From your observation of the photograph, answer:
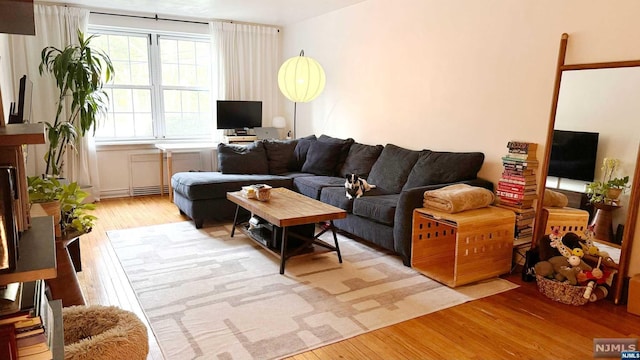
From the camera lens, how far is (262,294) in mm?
2795

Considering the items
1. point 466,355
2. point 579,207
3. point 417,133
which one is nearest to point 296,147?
A: point 417,133

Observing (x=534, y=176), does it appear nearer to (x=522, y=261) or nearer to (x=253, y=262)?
(x=522, y=261)

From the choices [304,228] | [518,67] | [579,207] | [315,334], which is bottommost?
[315,334]

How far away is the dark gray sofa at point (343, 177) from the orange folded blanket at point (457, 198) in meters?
0.11

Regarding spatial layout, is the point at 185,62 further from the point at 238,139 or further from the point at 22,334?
the point at 22,334

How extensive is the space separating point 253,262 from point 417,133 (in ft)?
6.64

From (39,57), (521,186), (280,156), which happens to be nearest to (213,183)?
(280,156)

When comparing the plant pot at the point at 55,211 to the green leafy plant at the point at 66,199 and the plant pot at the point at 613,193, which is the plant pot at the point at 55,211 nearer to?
the green leafy plant at the point at 66,199

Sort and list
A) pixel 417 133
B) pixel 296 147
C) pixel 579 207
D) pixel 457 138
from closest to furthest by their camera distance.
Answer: pixel 579 207
pixel 457 138
pixel 417 133
pixel 296 147

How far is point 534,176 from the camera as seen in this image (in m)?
3.19

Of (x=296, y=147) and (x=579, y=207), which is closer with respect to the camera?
(x=579, y=207)

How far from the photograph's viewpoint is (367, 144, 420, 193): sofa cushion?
396cm

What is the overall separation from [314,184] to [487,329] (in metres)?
2.34

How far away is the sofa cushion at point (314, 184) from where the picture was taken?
14.1 feet
